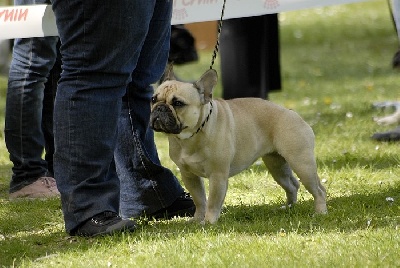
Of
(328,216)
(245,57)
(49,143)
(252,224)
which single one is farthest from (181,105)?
(245,57)

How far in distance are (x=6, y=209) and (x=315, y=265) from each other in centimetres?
230

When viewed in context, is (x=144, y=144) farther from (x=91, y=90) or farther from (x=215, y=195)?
(x=91, y=90)

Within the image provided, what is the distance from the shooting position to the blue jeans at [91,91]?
4.18 meters

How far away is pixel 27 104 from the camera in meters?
5.71

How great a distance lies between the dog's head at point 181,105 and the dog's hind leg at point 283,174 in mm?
723

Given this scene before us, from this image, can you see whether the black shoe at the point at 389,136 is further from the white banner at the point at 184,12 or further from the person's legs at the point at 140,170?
the person's legs at the point at 140,170

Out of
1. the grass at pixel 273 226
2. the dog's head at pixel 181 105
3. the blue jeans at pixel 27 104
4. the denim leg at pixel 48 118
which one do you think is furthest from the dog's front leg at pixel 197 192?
the denim leg at pixel 48 118

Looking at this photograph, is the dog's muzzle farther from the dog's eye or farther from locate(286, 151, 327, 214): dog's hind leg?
locate(286, 151, 327, 214): dog's hind leg

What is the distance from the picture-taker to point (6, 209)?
17.9ft

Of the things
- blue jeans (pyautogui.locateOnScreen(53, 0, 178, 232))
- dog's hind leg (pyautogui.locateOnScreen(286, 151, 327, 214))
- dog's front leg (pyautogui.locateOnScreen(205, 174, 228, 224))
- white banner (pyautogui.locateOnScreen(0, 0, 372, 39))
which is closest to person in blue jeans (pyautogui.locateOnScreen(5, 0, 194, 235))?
white banner (pyautogui.locateOnScreen(0, 0, 372, 39))

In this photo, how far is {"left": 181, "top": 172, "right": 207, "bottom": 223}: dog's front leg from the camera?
192 inches

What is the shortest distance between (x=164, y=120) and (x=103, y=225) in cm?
58

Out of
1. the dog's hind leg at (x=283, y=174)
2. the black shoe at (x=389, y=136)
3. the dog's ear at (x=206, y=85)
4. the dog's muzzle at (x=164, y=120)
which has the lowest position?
the black shoe at (x=389, y=136)

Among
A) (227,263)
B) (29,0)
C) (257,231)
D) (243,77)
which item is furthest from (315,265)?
(243,77)
